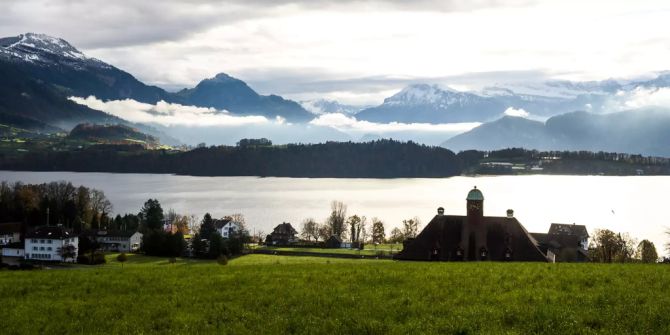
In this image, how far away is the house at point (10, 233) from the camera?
11906cm

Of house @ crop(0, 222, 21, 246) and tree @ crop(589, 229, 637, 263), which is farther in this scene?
house @ crop(0, 222, 21, 246)

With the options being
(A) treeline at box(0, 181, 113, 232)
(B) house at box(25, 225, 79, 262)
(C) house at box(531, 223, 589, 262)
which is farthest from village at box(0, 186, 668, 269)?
(A) treeline at box(0, 181, 113, 232)

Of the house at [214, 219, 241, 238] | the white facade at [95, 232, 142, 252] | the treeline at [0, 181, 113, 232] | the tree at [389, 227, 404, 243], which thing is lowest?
the white facade at [95, 232, 142, 252]

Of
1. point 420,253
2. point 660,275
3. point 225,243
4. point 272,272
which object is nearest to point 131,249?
point 225,243

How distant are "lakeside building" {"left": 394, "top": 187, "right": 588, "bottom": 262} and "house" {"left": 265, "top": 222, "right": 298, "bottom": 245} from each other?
2913 inches

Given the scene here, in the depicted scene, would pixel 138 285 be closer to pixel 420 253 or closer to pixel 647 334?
pixel 647 334

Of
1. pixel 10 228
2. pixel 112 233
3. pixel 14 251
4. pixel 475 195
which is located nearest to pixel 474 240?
pixel 475 195

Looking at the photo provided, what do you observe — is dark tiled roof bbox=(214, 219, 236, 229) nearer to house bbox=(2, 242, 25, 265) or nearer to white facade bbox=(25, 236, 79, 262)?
white facade bbox=(25, 236, 79, 262)

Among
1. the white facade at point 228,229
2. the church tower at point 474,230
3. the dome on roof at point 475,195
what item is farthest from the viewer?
the white facade at point 228,229

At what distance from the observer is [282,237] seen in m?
137

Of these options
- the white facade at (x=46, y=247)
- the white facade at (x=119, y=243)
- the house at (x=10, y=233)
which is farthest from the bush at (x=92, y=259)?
the house at (x=10, y=233)

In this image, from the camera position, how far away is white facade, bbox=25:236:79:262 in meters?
103

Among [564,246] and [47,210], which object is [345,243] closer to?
[564,246]

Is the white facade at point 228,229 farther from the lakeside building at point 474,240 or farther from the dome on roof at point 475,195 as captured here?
the dome on roof at point 475,195
